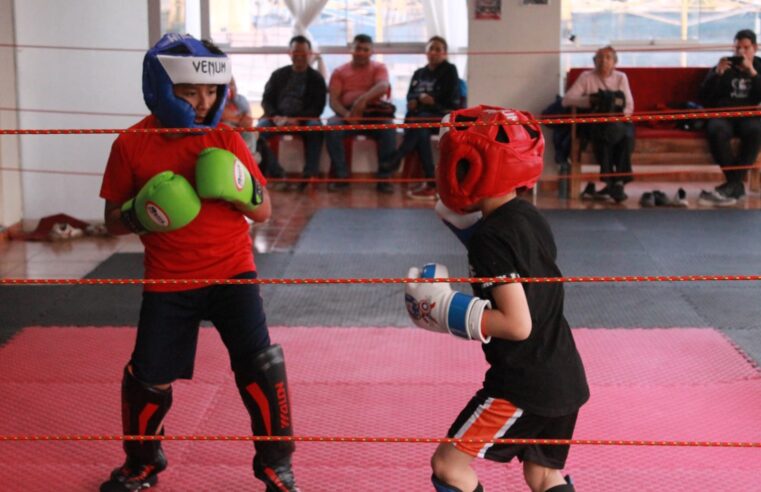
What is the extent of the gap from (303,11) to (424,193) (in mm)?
1927

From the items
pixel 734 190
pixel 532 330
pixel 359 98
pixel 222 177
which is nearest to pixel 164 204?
pixel 222 177

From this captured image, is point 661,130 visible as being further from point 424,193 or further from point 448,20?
point 448,20

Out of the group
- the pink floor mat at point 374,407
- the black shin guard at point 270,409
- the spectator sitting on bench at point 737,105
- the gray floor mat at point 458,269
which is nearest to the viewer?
the black shin guard at point 270,409

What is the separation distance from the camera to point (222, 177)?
254 cm

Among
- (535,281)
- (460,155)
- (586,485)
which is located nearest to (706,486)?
(586,485)

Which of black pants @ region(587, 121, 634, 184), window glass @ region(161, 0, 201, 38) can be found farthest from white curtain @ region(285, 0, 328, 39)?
black pants @ region(587, 121, 634, 184)

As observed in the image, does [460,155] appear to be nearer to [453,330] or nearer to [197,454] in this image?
[453,330]

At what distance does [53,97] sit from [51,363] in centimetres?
291

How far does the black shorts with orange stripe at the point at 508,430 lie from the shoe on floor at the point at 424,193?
5778 millimetres

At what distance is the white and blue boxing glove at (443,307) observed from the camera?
2127 millimetres

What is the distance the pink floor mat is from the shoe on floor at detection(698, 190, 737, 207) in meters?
3.31

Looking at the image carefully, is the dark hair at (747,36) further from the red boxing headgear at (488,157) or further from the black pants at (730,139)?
the red boxing headgear at (488,157)

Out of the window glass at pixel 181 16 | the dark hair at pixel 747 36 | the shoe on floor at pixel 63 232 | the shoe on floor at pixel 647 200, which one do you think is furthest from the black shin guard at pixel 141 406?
the dark hair at pixel 747 36

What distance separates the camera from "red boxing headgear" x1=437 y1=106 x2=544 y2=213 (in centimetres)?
217
